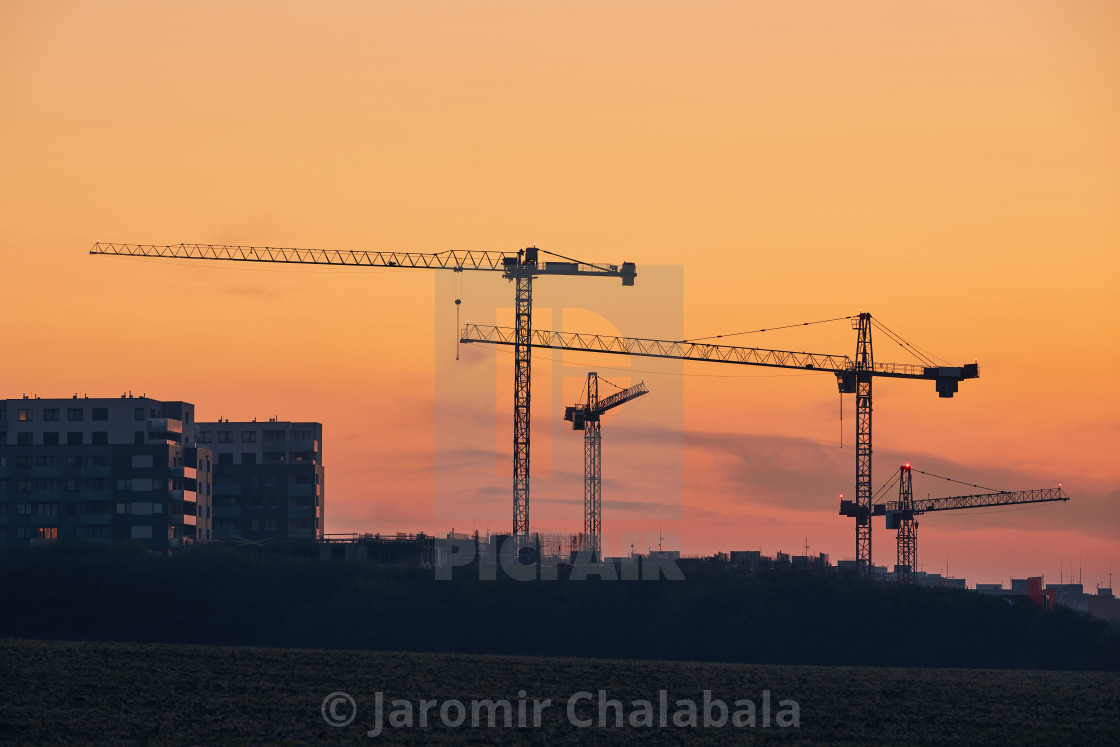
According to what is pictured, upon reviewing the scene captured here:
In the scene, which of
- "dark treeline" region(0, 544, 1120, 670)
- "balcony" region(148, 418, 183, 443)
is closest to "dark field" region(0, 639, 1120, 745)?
"dark treeline" region(0, 544, 1120, 670)

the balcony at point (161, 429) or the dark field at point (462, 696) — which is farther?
the balcony at point (161, 429)

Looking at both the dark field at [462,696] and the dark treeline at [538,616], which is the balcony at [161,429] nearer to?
the dark treeline at [538,616]

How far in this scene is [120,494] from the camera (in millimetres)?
182000

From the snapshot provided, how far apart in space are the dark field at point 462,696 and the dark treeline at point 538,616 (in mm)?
30529

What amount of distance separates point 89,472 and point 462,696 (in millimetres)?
127137

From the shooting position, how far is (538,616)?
122m

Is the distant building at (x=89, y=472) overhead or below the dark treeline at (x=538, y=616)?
overhead

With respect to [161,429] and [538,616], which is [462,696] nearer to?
[538,616]

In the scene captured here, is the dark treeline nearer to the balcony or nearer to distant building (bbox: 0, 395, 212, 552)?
distant building (bbox: 0, 395, 212, 552)

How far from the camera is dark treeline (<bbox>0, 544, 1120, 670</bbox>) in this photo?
118m

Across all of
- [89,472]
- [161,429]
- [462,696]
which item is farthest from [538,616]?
[89,472]

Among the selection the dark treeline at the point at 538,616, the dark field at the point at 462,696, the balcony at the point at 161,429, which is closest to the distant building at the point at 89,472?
the balcony at the point at 161,429

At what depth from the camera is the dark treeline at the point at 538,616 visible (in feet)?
388

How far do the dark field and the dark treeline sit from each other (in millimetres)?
30529
